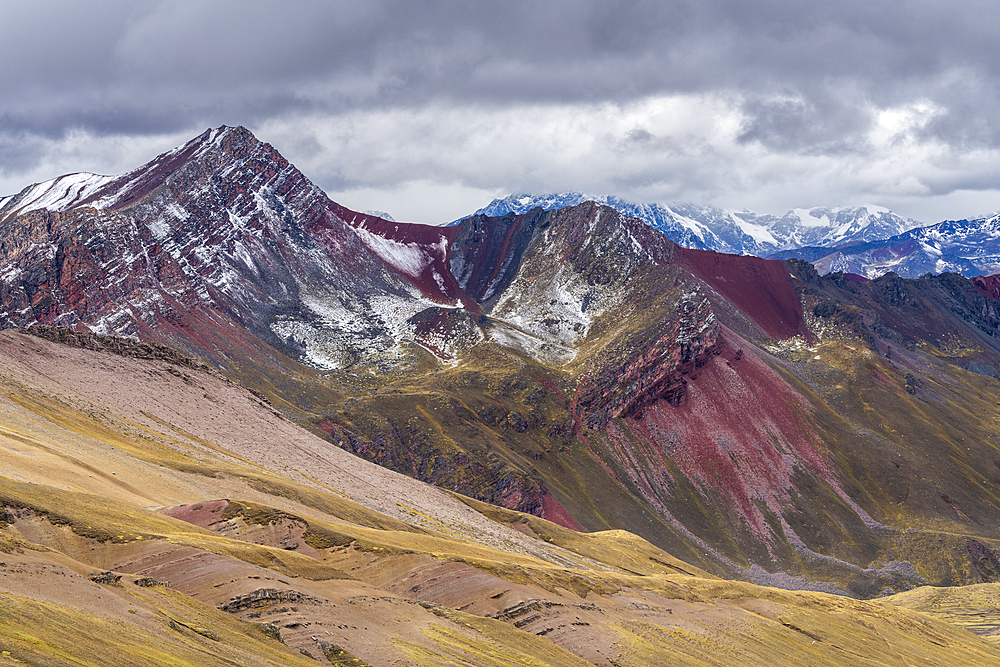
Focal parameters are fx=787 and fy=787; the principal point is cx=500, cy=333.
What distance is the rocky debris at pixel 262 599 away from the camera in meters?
50.2

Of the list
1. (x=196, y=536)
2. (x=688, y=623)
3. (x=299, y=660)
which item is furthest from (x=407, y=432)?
(x=299, y=660)

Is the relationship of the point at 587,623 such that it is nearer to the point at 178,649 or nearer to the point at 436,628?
the point at 436,628

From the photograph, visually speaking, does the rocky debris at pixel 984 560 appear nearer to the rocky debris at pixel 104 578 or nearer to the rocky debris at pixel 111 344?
the rocky debris at pixel 111 344

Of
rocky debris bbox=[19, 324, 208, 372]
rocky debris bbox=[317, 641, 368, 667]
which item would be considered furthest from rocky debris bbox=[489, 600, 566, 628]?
rocky debris bbox=[19, 324, 208, 372]

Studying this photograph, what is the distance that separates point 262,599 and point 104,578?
409 inches

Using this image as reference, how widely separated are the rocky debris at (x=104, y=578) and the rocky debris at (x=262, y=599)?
288 inches

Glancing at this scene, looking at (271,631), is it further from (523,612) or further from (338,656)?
(523,612)

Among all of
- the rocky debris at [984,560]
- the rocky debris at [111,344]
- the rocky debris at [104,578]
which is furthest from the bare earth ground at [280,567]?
the rocky debris at [984,560]

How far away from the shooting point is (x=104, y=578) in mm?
44469

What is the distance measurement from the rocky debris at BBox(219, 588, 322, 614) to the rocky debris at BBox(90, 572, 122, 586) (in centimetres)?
732

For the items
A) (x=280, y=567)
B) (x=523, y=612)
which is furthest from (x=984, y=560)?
(x=280, y=567)

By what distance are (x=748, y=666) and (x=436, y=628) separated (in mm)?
36267

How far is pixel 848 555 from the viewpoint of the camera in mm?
195125

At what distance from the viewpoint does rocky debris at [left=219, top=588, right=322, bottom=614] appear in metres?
50.2
